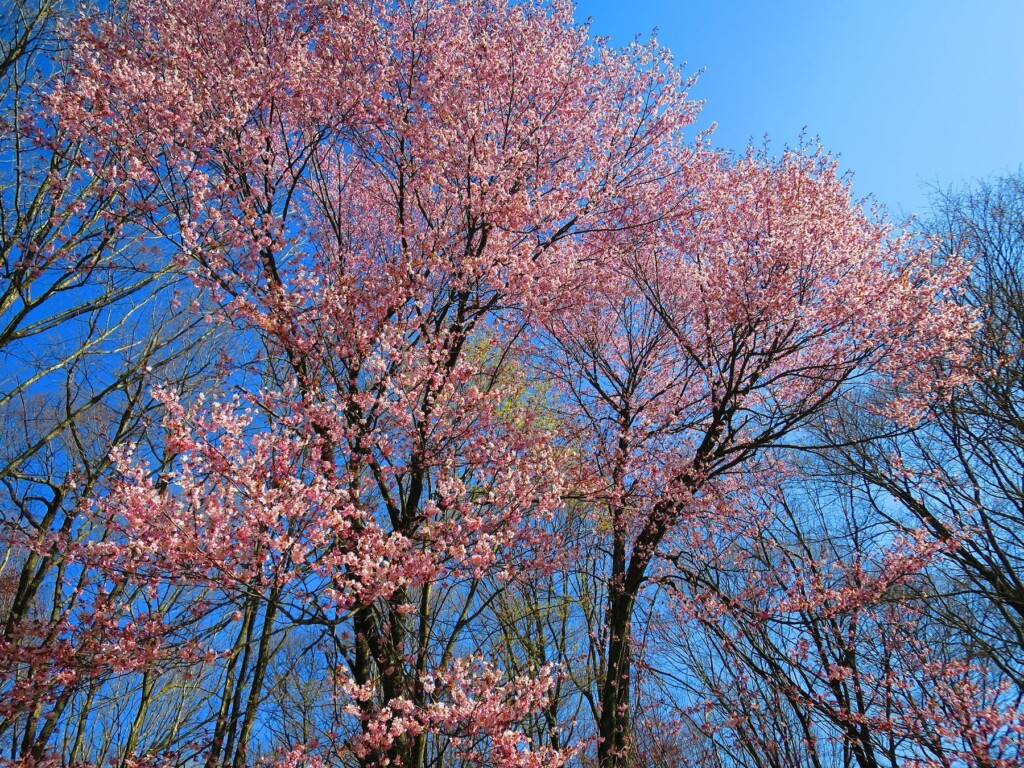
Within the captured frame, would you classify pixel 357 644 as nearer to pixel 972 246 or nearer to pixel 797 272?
pixel 797 272

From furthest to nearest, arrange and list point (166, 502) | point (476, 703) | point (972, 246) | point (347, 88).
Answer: point (972, 246)
point (347, 88)
point (476, 703)
point (166, 502)

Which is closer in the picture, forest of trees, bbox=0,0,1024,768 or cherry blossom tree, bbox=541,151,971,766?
forest of trees, bbox=0,0,1024,768

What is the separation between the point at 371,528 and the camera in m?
5.46

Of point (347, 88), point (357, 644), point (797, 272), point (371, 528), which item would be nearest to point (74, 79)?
point (347, 88)

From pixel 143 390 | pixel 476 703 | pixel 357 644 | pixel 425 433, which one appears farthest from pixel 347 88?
pixel 476 703

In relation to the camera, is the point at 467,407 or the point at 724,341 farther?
the point at 724,341

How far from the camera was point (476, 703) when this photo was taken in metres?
4.96

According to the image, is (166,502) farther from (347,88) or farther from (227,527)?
(347,88)

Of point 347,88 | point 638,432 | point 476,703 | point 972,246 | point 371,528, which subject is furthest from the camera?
point 972,246

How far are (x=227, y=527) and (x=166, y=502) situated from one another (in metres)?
0.47

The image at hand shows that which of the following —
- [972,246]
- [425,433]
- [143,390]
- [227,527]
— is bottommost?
[227,527]

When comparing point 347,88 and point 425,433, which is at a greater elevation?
point 347,88

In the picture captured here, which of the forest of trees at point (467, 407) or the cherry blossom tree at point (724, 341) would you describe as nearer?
the forest of trees at point (467, 407)

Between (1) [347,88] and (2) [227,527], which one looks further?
(1) [347,88]
